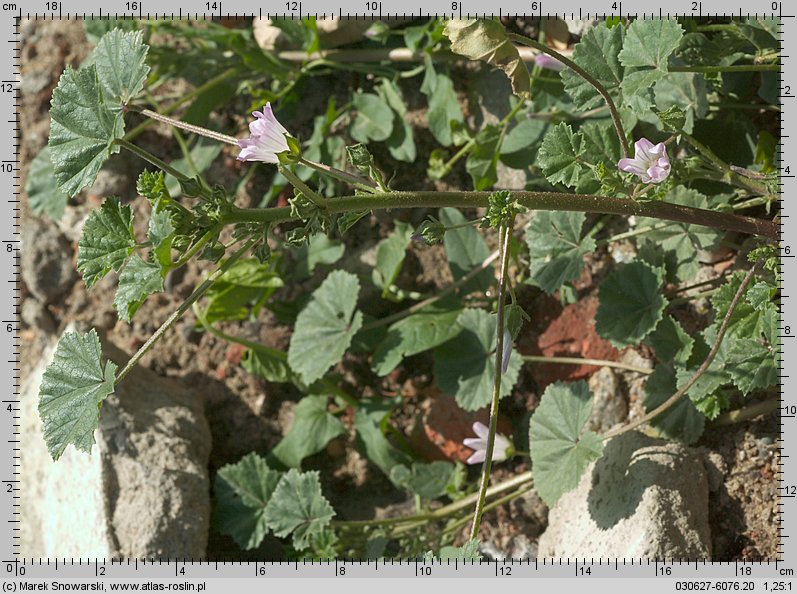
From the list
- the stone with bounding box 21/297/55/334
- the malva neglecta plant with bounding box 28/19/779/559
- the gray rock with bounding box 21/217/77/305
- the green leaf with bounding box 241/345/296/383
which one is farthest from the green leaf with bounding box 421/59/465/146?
the stone with bounding box 21/297/55/334

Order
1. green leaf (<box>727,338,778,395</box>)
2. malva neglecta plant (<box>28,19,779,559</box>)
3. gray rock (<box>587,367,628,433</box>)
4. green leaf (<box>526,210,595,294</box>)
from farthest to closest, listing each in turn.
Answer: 1. gray rock (<box>587,367,628,433</box>)
2. green leaf (<box>526,210,595,294</box>)
3. green leaf (<box>727,338,778,395</box>)
4. malva neglecta plant (<box>28,19,779,559</box>)

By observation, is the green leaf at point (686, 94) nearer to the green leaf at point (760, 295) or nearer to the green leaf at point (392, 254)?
the green leaf at point (760, 295)

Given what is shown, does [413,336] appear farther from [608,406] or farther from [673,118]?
[673,118]

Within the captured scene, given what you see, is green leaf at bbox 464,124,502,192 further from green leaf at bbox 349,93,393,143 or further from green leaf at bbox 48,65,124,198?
green leaf at bbox 48,65,124,198

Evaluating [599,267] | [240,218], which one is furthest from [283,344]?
[240,218]

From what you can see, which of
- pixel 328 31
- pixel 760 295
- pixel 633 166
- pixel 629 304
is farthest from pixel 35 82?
pixel 760 295

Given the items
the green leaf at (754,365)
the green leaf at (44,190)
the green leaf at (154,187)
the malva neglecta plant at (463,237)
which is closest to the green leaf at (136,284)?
the malva neglecta plant at (463,237)
